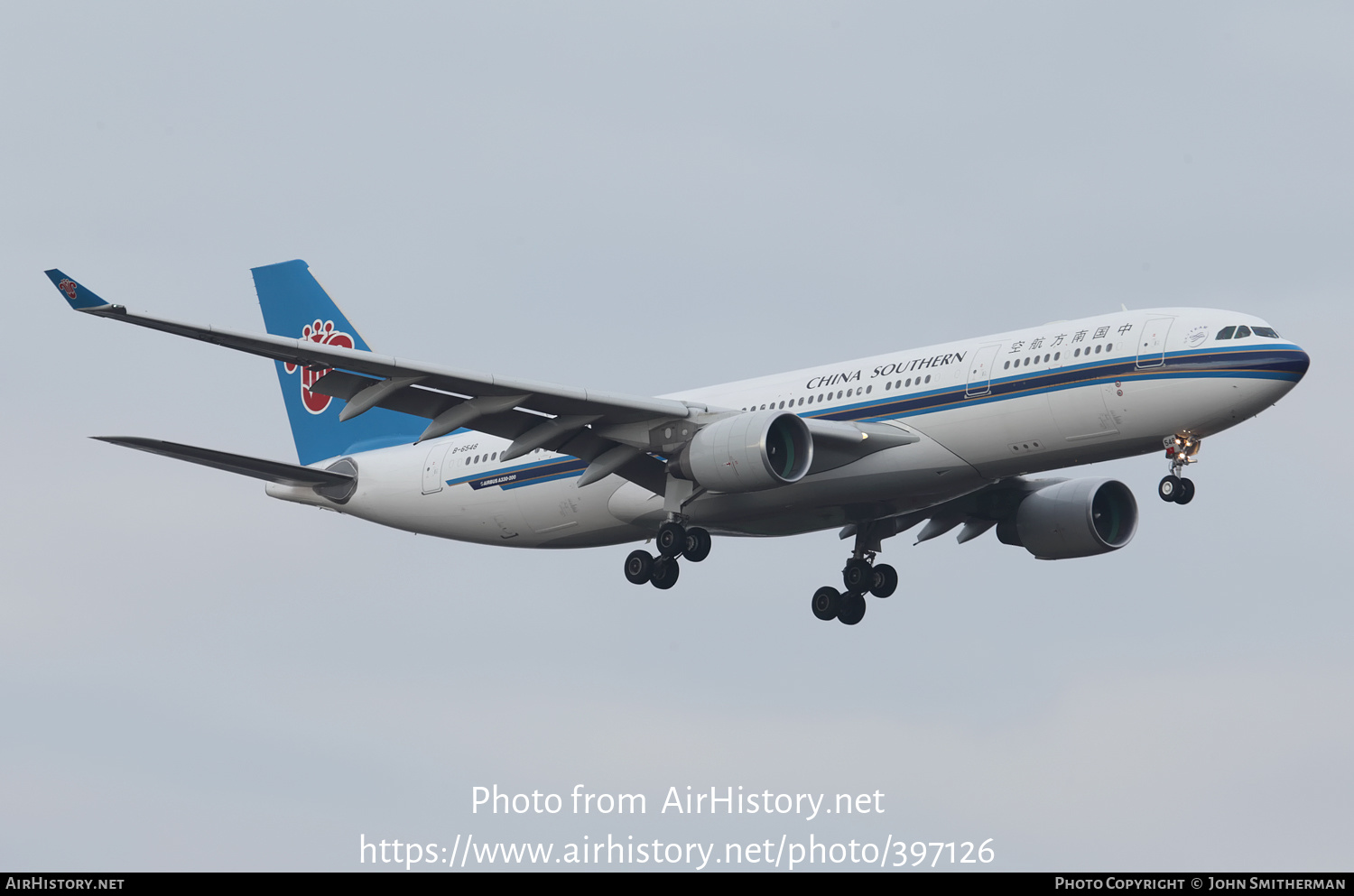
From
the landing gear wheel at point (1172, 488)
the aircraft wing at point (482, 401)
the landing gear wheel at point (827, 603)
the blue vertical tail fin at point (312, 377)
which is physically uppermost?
the blue vertical tail fin at point (312, 377)

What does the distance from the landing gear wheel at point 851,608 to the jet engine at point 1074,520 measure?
3.72 m

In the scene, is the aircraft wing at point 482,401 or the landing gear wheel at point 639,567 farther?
the landing gear wheel at point 639,567

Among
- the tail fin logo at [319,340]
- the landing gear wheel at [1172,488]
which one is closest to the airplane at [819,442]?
the landing gear wheel at [1172,488]

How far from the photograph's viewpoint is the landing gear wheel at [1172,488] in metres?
37.6

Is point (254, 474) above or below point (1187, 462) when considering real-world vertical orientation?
above

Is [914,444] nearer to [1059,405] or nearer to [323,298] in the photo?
[1059,405]

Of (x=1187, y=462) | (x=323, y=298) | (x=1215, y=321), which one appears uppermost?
(x=323, y=298)

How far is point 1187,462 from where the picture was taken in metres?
37.8

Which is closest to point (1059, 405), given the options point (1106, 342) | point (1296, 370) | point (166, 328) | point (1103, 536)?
point (1106, 342)

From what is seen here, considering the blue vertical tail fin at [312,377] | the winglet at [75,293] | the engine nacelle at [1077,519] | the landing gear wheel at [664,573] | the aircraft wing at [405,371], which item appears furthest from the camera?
the blue vertical tail fin at [312,377]

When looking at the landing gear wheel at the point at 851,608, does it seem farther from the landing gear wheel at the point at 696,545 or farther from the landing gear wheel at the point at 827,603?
the landing gear wheel at the point at 696,545

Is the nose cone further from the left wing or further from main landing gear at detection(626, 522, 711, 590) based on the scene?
main landing gear at detection(626, 522, 711, 590)

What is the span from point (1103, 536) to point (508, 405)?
49.7 feet

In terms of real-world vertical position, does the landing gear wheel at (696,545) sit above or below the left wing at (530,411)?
below
